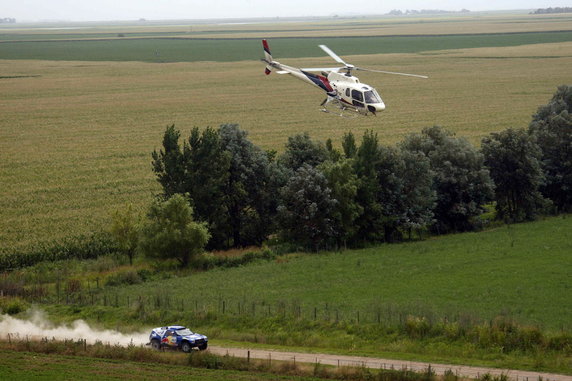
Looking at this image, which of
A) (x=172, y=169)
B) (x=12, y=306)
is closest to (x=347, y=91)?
(x=172, y=169)

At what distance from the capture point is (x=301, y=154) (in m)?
68.8

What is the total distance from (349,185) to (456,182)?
33.3 feet

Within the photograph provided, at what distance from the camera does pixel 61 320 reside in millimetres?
44469

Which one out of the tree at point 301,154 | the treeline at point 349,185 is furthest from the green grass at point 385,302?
the tree at point 301,154

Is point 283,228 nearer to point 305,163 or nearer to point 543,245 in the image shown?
point 305,163

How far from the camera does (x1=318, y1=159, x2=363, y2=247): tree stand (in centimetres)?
6241

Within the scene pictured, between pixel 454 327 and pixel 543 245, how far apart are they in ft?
72.2

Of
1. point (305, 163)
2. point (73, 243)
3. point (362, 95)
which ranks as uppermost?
point (362, 95)

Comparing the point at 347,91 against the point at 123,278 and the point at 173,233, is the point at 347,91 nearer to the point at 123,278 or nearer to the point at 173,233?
the point at 173,233

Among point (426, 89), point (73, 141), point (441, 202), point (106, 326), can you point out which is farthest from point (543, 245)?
point (426, 89)

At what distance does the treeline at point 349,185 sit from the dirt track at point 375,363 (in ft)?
70.8

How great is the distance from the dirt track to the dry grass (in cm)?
2889

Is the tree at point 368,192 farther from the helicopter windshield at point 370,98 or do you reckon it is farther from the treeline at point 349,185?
the helicopter windshield at point 370,98

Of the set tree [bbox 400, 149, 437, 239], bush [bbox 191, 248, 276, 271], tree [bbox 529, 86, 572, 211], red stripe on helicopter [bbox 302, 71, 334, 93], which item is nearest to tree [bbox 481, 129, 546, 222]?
tree [bbox 529, 86, 572, 211]
